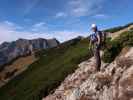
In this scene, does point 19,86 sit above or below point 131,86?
below

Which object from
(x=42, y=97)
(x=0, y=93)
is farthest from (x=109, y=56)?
(x=0, y=93)

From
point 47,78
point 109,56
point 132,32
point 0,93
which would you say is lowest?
point 0,93

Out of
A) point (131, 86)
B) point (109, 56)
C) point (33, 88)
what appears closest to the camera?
point (131, 86)

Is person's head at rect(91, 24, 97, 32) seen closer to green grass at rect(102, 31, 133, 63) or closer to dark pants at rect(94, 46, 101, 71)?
dark pants at rect(94, 46, 101, 71)

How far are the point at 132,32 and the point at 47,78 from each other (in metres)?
12.7

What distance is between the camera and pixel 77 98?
23.4 meters

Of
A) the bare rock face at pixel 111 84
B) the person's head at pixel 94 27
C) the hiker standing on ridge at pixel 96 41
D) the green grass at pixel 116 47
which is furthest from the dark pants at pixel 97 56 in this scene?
the green grass at pixel 116 47

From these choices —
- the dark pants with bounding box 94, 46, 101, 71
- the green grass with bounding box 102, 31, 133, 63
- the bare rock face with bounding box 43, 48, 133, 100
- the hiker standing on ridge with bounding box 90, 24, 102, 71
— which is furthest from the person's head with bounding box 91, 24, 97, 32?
the green grass with bounding box 102, 31, 133, 63

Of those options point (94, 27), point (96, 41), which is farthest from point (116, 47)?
point (94, 27)

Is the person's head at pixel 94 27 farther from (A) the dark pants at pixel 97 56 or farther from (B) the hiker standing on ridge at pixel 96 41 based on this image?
(A) the dark pants at pixel 97 56

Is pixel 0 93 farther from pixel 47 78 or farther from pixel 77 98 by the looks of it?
pixel 77 98

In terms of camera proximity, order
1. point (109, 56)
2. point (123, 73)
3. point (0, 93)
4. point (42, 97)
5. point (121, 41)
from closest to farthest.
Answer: point (123, 73) < point (109, 56) < point (121, 41) < point (42, 97) < point (0, 93)

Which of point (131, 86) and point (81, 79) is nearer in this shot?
point (131, 86)

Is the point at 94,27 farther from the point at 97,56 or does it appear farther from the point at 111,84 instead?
the point at 111,84
